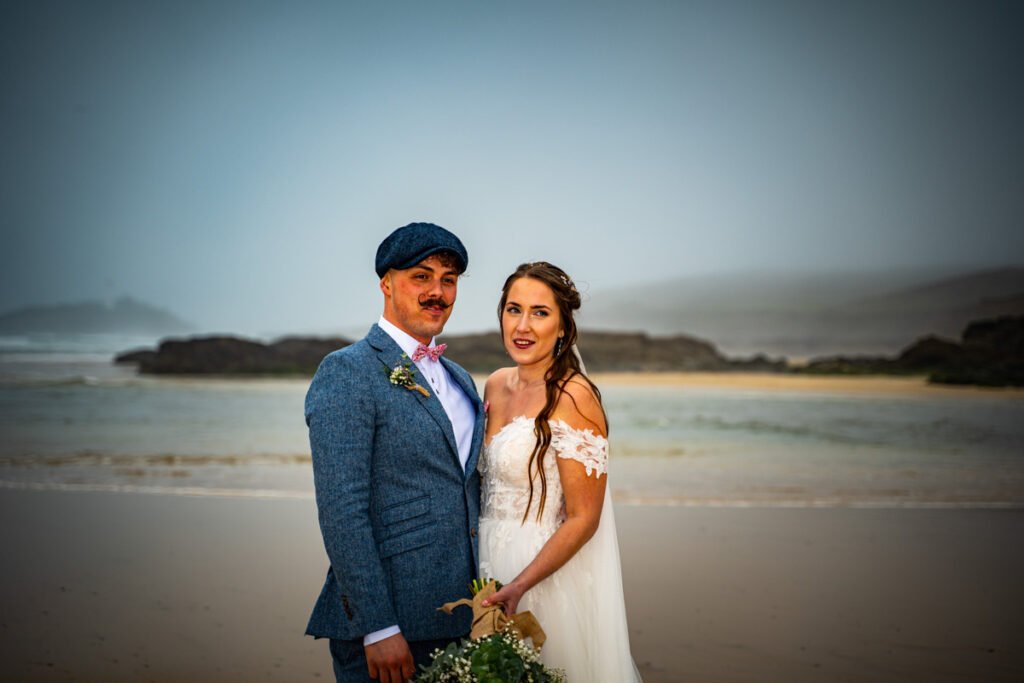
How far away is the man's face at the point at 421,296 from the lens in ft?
8.32

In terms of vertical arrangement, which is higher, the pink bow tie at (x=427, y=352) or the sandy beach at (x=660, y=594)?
the pink bow tie at (x=427, y=352)

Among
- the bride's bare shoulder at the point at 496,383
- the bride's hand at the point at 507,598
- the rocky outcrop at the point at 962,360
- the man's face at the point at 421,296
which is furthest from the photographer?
the rocky outcrop at the point at 962,360

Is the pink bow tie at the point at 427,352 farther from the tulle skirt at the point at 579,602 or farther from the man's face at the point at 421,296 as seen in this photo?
the tulle skirt at the point at 579,602

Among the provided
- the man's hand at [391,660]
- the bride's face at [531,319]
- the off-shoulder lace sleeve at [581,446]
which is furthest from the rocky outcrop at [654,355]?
the man's hand at [391,660]

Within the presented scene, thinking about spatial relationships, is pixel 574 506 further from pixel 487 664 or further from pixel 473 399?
pixel 487 664

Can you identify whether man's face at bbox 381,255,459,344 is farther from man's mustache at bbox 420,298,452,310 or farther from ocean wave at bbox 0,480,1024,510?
ocean wave at bbox 0,480,1024,510

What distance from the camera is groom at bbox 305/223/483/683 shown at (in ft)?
7.53

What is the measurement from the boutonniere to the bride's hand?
67 centimetres

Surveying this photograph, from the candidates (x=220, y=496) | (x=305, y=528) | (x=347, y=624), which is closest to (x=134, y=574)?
(x=305, y=528)

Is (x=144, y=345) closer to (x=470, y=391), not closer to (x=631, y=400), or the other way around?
(x=631, y=400)

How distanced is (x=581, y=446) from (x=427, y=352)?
629mm

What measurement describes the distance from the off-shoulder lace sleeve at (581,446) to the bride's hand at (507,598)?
464 millimetres

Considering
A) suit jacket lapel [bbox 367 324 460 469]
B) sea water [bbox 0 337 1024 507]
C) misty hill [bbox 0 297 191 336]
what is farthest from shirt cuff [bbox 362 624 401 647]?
misty hill [bbox 0 297 191 336]

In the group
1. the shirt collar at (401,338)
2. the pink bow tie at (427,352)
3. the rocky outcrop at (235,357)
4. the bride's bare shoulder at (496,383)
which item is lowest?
the bride's bare shoulder at (496,383)
